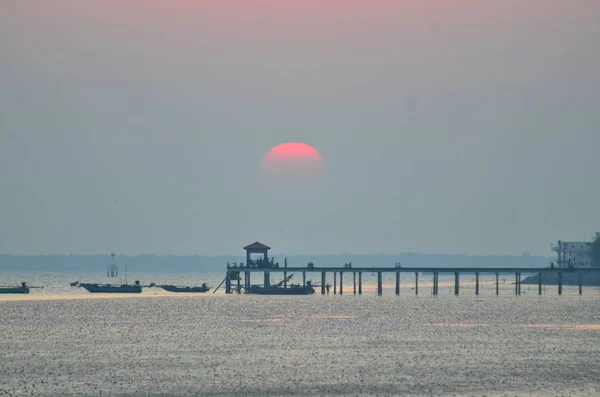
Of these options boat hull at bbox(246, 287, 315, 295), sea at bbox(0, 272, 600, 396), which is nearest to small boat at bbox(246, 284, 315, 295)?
boat hull at bbox(246, 287, 315, 295)

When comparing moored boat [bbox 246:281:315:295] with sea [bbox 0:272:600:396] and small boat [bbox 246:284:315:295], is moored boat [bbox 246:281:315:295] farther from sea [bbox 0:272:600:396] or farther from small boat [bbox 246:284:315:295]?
sea [bbox 0:272:600:396]

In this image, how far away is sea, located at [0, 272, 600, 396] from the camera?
6031 centimetres

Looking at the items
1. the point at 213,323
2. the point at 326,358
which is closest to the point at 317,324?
the point at 213,323

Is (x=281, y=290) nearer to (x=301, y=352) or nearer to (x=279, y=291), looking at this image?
(x=279, y=291)

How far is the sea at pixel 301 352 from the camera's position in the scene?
60.3 meters

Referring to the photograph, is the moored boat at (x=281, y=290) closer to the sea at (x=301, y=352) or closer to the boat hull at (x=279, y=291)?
the boat hull at (x=279, y=291)

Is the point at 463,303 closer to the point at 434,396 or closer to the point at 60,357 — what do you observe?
the point at 60,357

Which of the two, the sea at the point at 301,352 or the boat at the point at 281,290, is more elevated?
the sea at the point at 301,352

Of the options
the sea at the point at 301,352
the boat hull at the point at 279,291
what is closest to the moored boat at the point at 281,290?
the boat hull at the point at 279,291

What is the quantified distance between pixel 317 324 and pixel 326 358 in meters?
32.3

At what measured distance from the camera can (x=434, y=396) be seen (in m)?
57.1

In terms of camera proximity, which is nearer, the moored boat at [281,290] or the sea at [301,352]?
the sea at [301,352]

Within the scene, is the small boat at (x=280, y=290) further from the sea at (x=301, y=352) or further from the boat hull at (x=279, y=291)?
the sea at (x=301, y=352)

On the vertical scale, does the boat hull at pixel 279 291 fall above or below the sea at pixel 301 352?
below
